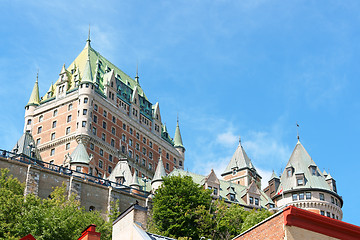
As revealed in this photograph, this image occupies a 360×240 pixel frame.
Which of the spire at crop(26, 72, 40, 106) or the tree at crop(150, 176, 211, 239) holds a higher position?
the spire at crop(26, 72, 40, 106)

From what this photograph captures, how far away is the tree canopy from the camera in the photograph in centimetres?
6381

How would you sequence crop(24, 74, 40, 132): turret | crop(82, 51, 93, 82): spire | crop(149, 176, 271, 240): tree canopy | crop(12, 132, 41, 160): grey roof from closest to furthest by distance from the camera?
crop(149, 176, 271, 240): tree canopy → crop(12, 132, 41, 160): grey roof → crop(82, 51, 93, 82): spire → crop(24, 74, 40, 132): turret

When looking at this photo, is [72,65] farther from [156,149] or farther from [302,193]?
[302,193]

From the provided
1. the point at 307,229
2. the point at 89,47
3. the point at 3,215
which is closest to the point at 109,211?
the point at 3,215

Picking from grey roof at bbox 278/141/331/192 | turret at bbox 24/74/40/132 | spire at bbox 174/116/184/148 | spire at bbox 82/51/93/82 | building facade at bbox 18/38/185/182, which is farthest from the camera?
spire at bbox 174/116/184/148

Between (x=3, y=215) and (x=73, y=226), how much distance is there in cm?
685

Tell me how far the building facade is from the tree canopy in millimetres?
28098

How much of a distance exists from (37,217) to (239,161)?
189 ft

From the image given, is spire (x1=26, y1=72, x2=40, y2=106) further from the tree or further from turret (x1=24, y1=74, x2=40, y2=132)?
the tree

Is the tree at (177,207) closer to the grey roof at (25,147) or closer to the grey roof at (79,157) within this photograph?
the grey roof at (79,157)

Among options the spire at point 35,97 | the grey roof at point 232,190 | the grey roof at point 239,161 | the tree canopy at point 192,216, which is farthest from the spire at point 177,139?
the tree canopy at point 192,216

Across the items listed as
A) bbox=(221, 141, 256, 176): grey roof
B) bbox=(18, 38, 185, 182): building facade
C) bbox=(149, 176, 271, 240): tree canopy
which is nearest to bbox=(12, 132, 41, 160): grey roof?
bbox=(18, 38, 185, 182): building facade

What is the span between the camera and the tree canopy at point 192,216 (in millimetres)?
63812

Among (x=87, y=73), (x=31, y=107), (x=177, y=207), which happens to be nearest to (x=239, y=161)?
(x=87, y=73)
